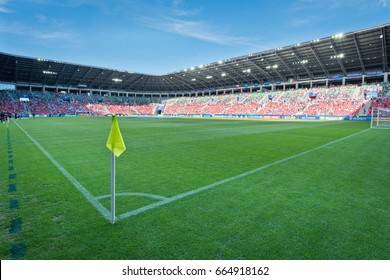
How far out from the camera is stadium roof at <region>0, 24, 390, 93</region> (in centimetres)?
4816

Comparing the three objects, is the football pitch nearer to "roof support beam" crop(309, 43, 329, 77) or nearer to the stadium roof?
the stadium roof

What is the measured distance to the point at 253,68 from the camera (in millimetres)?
70312

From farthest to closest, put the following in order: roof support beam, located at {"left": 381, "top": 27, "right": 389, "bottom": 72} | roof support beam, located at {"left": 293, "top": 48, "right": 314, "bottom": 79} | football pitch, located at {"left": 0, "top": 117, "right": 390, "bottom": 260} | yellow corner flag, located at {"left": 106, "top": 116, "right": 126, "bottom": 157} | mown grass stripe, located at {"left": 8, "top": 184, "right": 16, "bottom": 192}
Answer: roof support beam, located at {"left": 293, "top": 48, "right": 314, "bottom": 79} < roof support beam, located at {"left": 381, "top": 27, "right": 389, "bottom": 72} < mown grass stripe, located at {"left": 8, "top": 184, "right": 16, "bottom": 192} < yellow corner flag, located at {"left": 106, "top": 116, "right": 126, "bottom": 157} < football pitch, located at {"left": 0, "top": 117, "right": 390, "bottom": 260}

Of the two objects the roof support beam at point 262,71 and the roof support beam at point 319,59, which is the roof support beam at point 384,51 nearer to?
the roof support beam at point 319,59

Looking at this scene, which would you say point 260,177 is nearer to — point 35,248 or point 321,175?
point 321,175

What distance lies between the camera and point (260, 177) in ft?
22.0

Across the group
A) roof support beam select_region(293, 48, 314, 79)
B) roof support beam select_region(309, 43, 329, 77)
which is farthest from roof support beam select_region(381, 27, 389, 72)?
roof support beam select_region(293, 48, 314, 79)

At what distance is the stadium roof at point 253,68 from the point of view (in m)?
48.2

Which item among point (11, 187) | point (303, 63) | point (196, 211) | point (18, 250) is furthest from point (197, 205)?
point (303, 63)

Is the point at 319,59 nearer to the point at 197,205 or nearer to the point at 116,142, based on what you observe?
the point at 197,205

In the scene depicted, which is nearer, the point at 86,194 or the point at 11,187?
the point at 86,194

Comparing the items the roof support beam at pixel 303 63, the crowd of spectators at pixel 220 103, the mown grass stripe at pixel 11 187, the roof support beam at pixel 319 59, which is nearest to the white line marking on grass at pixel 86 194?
the mown grass stripe at pixel 11 187
